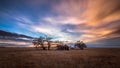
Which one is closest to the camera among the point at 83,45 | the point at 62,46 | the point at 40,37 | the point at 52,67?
the point at 52,67

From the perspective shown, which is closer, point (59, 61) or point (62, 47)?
point (59, 61)

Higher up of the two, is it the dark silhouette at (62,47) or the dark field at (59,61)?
the dark silhouette at (62,47)

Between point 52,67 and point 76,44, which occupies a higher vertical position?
point 76,44

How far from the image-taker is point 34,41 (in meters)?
69.9

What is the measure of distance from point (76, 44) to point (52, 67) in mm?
82251

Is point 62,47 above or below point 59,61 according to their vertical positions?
above

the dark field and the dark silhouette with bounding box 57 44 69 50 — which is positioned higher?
the dark silhouette with bounding box 57 44 69 50

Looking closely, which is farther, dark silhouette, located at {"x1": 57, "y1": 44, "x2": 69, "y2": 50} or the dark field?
dark silhouette, located at {"x1": 57, "y1": 44, "x2": 69, "y2": 50}

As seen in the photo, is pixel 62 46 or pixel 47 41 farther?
pixel 62 46

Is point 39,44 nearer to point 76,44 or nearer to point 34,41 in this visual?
point 34,41

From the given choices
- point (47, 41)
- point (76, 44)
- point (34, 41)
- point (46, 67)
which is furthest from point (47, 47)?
point (46, 67)

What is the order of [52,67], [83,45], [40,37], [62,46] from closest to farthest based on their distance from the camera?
[52,67] < [40,37] < [62,46] < [83,45]

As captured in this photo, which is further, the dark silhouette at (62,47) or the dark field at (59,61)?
the dark silhouette at (62,47)

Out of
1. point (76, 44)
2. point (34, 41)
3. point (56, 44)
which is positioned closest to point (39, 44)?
point (34, 41)
